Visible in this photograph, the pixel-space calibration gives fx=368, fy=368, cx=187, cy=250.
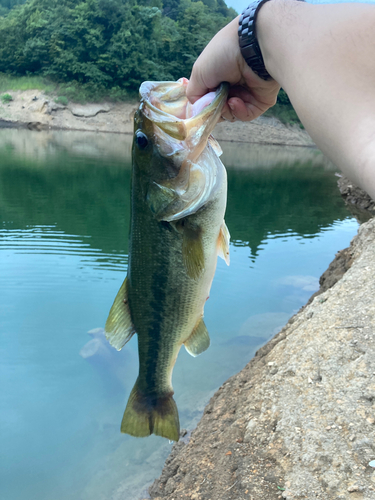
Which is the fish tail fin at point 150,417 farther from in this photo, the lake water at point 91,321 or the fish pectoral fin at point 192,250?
the lake water at point 91,321

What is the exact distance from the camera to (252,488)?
2.64 m

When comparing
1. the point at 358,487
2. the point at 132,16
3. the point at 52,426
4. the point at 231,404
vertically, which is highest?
the point at 358,487

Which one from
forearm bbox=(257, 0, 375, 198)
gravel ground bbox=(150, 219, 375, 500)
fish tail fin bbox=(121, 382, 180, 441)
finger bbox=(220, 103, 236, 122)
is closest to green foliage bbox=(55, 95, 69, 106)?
gravel ground bbox=(150, 219, 375, 500)

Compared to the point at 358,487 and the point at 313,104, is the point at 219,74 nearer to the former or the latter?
the point at 313,104

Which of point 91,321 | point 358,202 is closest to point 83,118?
point 358,202

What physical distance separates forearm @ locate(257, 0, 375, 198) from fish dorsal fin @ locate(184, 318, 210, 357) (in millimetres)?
1333

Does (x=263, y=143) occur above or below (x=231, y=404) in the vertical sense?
below

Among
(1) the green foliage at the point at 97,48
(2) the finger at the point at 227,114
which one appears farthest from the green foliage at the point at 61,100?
(2) the finger at the point at 227,114

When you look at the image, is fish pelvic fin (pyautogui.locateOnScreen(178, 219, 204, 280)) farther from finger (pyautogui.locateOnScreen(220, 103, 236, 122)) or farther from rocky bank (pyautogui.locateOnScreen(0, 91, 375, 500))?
rocky bank (pyautogui.locateOnScreen(0, 91, 375, 500))

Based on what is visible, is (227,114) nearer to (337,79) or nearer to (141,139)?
(141,139)

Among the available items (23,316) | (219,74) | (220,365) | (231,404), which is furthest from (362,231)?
(23,316)

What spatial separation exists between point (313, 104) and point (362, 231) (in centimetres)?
620

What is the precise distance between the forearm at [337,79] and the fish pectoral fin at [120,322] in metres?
1.39

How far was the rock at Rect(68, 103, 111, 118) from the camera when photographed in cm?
4434
